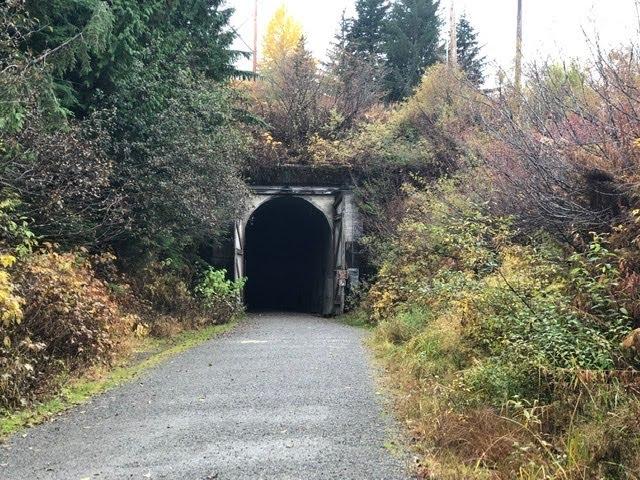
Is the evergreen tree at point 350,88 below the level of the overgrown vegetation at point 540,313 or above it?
above

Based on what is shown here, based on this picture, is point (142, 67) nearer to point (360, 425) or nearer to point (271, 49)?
point (360, 425)

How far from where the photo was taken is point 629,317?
18.6 feet

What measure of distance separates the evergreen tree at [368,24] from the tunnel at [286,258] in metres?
13.2

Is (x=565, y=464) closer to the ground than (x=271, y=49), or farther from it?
closer to the ground

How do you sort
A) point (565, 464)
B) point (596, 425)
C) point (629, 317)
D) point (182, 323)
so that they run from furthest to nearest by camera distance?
point (182, 323) → point (629, 317) → point (596, 425) → point (565, 464)

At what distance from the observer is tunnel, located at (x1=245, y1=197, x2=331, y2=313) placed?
26448 mm

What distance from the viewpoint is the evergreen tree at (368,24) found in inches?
1476

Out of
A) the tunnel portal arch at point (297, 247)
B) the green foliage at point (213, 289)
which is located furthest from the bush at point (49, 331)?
the tunnel portal arch at point (297, 247)

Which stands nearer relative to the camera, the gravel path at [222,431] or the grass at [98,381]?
the gravel path at [222,431]

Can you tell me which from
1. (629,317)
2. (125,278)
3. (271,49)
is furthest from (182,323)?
(271,49)

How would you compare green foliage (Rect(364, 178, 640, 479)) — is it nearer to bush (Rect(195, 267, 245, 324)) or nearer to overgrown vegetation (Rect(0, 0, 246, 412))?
overgrown vegetation (Rect(0, 0, 246, 412))

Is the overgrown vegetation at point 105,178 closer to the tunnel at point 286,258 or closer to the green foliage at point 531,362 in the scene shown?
the green foliage at point 531,362

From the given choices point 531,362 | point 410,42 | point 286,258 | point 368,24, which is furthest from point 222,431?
point 368,24

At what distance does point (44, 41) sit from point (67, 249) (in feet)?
11.1
